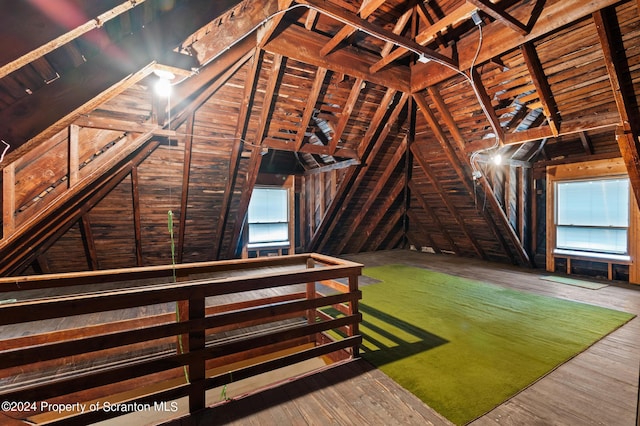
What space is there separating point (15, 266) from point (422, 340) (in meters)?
5.74

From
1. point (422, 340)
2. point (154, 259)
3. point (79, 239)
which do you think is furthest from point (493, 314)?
point (79, 239)

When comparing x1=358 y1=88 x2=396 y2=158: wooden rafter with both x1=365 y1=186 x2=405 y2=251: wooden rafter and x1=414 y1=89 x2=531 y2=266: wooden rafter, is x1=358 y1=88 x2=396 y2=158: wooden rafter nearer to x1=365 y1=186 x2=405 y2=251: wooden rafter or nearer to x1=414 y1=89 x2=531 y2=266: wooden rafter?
x1=414 y1=89 x2=531 y2=266: wooden rafter

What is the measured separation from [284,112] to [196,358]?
3.71 m

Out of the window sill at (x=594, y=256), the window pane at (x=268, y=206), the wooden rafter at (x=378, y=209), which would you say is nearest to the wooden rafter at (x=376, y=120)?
the wooden rafter at (x=378, y=209)

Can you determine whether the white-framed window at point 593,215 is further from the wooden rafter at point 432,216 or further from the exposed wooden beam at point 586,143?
the wooden rafter at point 432,216

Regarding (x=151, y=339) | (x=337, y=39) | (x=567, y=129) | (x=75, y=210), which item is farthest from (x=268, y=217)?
(x=567, y=129)

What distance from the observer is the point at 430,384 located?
2.08 m

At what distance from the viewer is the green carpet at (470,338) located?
80.4 inches

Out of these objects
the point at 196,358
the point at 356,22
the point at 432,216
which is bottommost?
the point at 196,358

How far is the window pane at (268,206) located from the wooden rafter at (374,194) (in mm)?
1804

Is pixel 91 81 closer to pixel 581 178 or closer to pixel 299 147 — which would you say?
pixel 299 147

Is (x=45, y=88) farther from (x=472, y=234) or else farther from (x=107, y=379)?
(x=472, y=234)

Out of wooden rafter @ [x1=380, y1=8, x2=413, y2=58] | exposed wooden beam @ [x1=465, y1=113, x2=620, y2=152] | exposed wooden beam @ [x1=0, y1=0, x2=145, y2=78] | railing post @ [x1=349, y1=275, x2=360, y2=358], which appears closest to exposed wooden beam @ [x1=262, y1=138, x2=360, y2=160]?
wooden rafter @ [x1=380, y1=8, x2=413, y2=58]

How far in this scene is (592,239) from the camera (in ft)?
17.1
